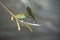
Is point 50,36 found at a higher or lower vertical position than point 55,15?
lower

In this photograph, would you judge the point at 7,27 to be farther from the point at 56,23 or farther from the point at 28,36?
the point at 56,23

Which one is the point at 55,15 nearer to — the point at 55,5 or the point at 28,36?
the point at 55,5

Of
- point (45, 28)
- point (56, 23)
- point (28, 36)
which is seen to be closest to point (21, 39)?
point (28, 36)

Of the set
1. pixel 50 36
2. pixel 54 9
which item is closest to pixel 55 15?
pixel 54 9

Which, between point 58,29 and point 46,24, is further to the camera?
point 58,29

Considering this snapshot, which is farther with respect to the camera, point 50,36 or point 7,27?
point 50,36

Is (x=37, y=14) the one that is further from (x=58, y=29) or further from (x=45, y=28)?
(x=58, y=29)

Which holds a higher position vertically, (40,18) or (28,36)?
(40,18)
